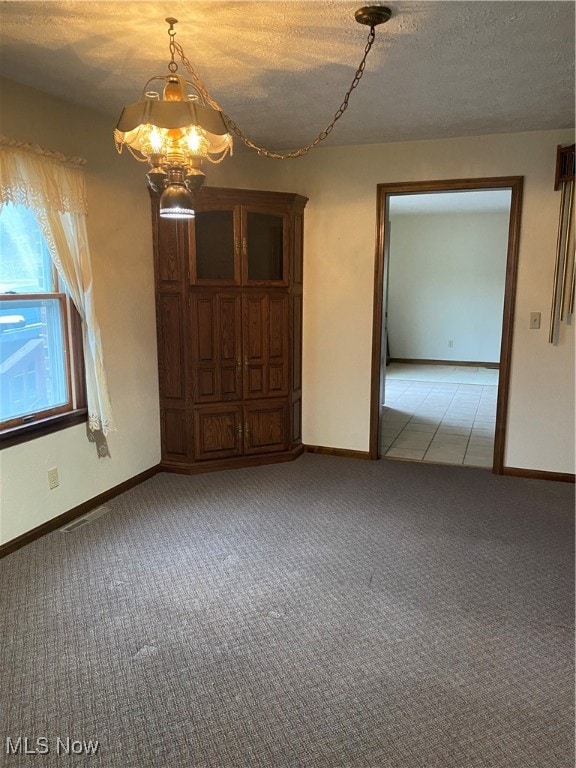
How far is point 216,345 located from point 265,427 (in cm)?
79

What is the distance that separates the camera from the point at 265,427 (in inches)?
174

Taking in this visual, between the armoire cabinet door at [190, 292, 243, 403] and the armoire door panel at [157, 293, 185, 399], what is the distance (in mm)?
99

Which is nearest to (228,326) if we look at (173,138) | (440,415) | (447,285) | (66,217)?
(66,217)

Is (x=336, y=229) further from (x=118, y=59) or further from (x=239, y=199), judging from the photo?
(x=118, y=59)

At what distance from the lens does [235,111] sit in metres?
3.37

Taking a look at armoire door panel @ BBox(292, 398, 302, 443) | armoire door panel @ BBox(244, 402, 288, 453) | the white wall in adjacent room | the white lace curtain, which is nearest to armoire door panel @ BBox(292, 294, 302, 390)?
armoire door panel @ BBox(292, 398, 302, 443)

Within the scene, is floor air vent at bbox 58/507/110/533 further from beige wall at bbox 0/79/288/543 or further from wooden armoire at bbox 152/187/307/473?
wooden armoire at bbox 152/187/307/473

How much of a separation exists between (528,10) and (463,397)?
17.2ft

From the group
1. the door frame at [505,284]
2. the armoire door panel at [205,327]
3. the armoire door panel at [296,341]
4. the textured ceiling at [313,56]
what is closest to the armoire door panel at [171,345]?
the armoire door panel at [205,327]

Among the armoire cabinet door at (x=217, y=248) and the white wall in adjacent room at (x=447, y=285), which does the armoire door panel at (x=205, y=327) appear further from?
the white wall in adjacent room at (x=447, y=285)

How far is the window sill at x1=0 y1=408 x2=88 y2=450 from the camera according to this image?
2910 mm

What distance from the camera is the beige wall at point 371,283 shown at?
12.8 ft

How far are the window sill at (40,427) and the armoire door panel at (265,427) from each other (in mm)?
1335

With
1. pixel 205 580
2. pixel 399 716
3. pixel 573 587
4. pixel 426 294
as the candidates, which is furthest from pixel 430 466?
pixel 426 294
